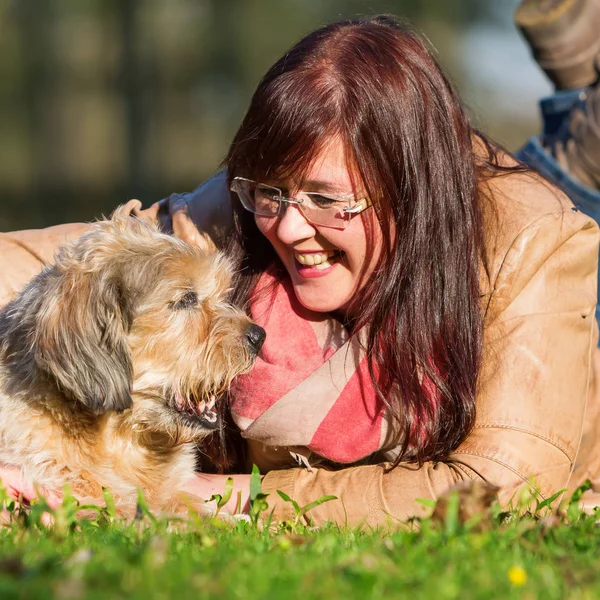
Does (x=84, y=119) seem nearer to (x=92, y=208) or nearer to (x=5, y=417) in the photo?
(x=92, y=208)

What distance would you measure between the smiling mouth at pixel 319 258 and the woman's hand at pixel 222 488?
104cm

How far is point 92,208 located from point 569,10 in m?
14.9

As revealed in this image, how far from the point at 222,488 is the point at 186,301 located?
2.87 ft

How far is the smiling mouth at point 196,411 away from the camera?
4332 mm

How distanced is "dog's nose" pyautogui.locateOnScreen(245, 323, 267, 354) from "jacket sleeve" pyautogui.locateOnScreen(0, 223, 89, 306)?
117 centimetres

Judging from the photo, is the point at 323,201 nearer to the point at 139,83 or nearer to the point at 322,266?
the point at 322,266

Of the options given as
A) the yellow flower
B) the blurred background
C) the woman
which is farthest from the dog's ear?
the blurred background

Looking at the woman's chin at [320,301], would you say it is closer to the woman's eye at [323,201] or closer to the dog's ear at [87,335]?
the woman's eye at [323,201]

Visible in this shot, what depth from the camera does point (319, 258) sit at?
14.5 ft

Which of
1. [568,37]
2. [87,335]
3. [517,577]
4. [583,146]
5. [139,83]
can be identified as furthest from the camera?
[139,83]

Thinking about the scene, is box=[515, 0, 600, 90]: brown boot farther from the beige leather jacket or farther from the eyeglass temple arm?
the eyeglass temple arm

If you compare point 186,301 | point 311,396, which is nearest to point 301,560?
point 311,396

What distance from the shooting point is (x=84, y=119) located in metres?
21.1

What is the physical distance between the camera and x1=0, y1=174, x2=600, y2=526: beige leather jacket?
4082mm
